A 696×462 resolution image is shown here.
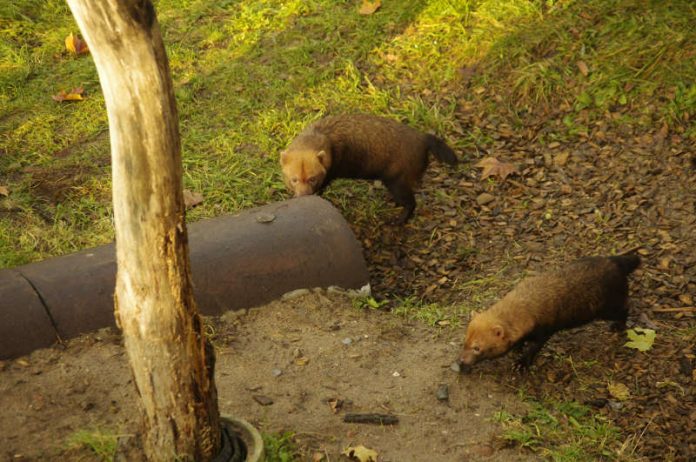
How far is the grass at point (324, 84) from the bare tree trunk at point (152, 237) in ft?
10.4

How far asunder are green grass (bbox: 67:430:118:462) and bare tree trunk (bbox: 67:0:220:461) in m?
0.35

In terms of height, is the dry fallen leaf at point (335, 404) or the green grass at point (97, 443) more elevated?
the green grass at point (97, 443)

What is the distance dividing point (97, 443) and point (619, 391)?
314cm

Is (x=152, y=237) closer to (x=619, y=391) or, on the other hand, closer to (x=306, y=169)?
(x=619, y=391)

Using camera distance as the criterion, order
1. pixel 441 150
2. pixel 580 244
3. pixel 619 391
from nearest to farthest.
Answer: pixel 619 391 < pixel 580 244 < pixel 441 150

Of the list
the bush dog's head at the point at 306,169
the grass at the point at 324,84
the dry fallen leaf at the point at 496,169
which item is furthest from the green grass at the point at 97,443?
the dry fallen leaf at the point at 496,169

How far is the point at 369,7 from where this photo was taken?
982 centimetres

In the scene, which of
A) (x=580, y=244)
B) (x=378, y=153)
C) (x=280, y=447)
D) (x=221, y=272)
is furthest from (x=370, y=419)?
(x=378, y=153)

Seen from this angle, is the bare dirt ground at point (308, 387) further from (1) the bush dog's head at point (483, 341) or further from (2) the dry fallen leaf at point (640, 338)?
(2) the dry fallen leaf at point (640, 338)

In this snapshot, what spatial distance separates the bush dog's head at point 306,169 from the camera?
276 inches

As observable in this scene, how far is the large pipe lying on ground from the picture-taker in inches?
205

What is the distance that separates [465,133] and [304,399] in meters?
3.99

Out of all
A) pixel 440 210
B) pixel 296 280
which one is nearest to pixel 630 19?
pixel 440 210

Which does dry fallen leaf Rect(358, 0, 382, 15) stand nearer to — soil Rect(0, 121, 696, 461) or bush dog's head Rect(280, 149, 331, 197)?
soil Rect(0, 121, 696, 461)
